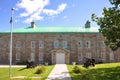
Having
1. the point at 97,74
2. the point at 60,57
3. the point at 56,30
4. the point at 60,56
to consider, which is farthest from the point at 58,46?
the point at 97,74

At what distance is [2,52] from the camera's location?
1927 inches

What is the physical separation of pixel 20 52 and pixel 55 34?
872cm

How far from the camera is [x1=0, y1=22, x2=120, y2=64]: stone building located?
156 feet

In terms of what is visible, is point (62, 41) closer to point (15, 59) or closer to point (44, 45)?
point (44, 45)

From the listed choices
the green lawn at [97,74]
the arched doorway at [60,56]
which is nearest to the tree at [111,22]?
the green lawn at [97,74]

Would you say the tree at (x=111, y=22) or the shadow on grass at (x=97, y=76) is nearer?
the shadow on grass at (x=97, y=76)

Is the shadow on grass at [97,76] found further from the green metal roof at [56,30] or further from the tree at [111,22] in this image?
the green metal roof at [56,30]

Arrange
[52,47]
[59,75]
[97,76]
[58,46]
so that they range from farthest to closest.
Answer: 1. [58,46]
2. [52,47]
3. [59,75]
4. [97,76]

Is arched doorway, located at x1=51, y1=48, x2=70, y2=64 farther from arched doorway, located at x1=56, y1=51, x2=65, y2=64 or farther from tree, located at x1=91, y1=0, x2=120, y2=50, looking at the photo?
tree, located at x1=91, y1=0, x2=120, y2=50

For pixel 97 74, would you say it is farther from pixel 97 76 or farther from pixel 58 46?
pixel 58 46

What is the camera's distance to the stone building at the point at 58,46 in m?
47.6

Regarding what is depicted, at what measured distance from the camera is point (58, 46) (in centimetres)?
4781

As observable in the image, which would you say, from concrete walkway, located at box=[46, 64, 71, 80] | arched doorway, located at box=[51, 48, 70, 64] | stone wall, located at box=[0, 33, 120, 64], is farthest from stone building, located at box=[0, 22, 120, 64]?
concrete walkway, located at box=[46, 64, 71, 80]

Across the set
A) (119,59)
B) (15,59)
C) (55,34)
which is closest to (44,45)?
(55,34)
